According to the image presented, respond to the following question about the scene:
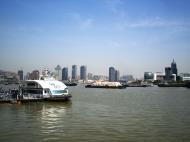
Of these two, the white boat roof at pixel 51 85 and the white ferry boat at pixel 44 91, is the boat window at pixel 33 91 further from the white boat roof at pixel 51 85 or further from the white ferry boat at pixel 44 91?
the white boat roof at pixel 51 85

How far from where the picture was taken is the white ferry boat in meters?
51.2

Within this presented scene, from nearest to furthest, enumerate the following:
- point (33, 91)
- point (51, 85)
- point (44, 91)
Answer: point (44, 91) < point (51, 85) < point (33, 91)

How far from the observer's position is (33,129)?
2600 cm

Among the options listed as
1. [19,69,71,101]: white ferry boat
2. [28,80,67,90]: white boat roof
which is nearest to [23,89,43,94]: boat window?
[19,69,71,101]: white ferry boat

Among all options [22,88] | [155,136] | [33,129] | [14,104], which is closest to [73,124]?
[33,129]

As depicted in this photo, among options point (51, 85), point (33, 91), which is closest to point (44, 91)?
point (51, 85)

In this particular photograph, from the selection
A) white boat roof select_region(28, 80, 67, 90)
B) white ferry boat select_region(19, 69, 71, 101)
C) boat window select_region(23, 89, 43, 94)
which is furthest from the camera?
boat window select_region(23, 89, 43, 94)

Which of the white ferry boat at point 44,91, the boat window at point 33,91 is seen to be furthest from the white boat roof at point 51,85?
the boat window at point 33,91

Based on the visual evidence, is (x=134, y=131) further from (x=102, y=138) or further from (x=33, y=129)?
(x=33, y=129)

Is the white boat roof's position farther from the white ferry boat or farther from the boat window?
the boat window

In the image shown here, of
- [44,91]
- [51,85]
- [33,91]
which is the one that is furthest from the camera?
[33,91]

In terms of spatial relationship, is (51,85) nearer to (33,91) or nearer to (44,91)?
(44,91)

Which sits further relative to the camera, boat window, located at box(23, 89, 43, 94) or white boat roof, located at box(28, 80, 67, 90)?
boat window, located at box(23, 89, 43, 94)

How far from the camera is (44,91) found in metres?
52.1
